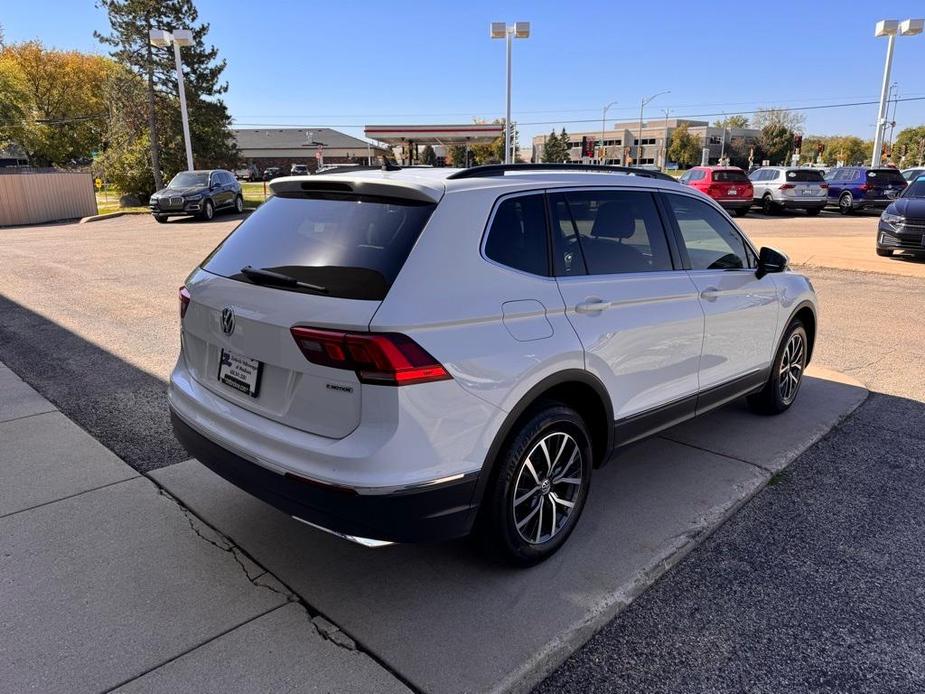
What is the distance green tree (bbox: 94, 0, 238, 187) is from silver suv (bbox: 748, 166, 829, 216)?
2793cm

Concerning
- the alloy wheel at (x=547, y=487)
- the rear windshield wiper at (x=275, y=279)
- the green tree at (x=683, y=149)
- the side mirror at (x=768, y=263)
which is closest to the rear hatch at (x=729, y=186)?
the side mirror at (x=768, y=263)

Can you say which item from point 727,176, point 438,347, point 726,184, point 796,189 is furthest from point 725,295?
point 796,189

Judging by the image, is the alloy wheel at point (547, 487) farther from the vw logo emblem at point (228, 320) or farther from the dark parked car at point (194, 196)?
the dark parked car at point (194, 196)

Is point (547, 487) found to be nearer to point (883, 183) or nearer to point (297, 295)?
point (297, 295)

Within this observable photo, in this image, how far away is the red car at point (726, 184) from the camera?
24250mm

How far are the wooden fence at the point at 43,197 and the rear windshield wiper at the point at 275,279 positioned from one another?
86.7ft


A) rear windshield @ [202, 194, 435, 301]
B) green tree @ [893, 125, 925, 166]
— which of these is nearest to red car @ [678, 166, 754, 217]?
rear windshield @ [202, 194, 435, 301]

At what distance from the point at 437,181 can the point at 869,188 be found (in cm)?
2894

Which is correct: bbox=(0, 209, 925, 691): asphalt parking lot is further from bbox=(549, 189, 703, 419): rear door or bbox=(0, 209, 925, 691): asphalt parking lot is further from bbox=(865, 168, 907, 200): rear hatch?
bbox=(865, 168, 907, 200): rear hatch

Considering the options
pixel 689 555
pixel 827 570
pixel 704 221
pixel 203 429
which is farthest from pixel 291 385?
pixel 704 221

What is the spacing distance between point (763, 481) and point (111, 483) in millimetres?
3877

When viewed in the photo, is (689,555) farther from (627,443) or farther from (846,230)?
(846,230)

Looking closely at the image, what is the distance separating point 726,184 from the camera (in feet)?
80.0

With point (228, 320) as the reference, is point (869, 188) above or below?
above
